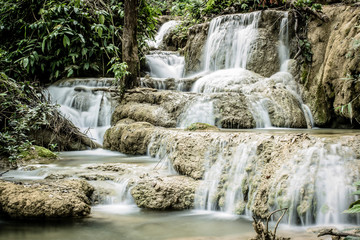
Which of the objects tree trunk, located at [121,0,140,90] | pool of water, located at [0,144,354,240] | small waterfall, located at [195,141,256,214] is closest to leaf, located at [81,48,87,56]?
tree trunk, located at [121,0,140,90]

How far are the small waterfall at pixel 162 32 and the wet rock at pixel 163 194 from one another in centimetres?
1231

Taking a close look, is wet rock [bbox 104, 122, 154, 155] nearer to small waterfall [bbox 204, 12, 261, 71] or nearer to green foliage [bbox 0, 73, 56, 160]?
green foliage [bbox 0, 73, 56, 160]

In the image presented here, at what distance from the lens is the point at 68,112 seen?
7980 mm

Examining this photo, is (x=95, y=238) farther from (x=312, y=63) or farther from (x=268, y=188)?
(x=312, y=63)

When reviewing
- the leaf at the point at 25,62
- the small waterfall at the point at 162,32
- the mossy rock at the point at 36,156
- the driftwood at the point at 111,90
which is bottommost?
the mossy rock at the point at 36,156

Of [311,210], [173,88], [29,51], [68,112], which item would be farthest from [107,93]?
[311,210]

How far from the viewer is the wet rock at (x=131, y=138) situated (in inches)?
230

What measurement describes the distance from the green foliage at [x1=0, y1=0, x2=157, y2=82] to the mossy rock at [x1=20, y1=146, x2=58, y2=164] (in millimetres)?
4107

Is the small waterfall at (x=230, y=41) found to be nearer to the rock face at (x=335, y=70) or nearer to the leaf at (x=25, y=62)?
the rock face at (x=335, y=70)

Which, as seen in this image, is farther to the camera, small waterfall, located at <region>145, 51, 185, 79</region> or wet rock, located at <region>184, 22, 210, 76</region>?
small waterfall, located at <region>145, 51, 185, 79</region>

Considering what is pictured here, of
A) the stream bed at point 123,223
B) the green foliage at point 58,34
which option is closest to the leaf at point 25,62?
the green foliage at point 58,34

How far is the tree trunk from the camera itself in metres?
8.09

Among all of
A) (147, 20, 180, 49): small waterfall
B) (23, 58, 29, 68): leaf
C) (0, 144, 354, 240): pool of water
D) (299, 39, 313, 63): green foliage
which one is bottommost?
(0, 144, 354, 240): pool of water

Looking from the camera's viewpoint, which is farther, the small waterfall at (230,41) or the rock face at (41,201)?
the small waterfall at (230,41)
